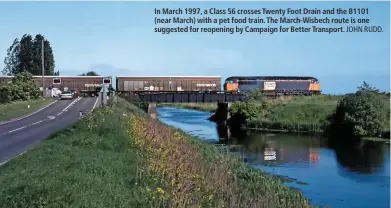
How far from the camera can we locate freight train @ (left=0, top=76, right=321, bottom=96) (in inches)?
3366

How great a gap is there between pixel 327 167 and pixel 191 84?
55.3 m

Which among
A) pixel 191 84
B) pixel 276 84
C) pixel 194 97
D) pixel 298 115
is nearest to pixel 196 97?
pixel 194 97

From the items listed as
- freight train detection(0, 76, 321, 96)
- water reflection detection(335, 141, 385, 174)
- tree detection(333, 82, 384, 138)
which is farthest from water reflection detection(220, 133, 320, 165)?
freight train detection(0, 76, 321, 96)

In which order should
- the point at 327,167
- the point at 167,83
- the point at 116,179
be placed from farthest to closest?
the point at 167,83 < the point at 327,167 < the point at 116,179

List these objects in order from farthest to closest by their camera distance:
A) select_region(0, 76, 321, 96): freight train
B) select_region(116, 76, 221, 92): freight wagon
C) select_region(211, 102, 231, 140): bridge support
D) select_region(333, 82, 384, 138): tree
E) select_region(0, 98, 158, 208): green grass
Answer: select_region(0, 76, 321, 96): freight train, select_region(116, 76, 221, 92): freight wagon, select_region(211, 102, 231, 140): bridge support, select_region(333, 82, 384, 138): tree, select_region(0, 98, 158, 208): green grass

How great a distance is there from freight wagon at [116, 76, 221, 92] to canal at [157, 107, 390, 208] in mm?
35913

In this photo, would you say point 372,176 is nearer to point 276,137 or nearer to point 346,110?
point 276,137

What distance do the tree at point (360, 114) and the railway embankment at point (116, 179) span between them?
37395 mm

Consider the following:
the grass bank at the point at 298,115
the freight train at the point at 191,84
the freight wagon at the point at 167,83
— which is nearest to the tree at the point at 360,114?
the grass bank at the point at 298,115

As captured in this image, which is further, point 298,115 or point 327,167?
point 298,115

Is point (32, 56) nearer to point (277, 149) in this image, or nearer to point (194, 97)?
point (194, 97)

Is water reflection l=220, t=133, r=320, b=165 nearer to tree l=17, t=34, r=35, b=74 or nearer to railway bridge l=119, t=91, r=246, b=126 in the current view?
railway bridge l=119, t=91, r=246, b=126

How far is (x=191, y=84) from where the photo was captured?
86625mm

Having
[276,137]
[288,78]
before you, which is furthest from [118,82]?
[276,137]
